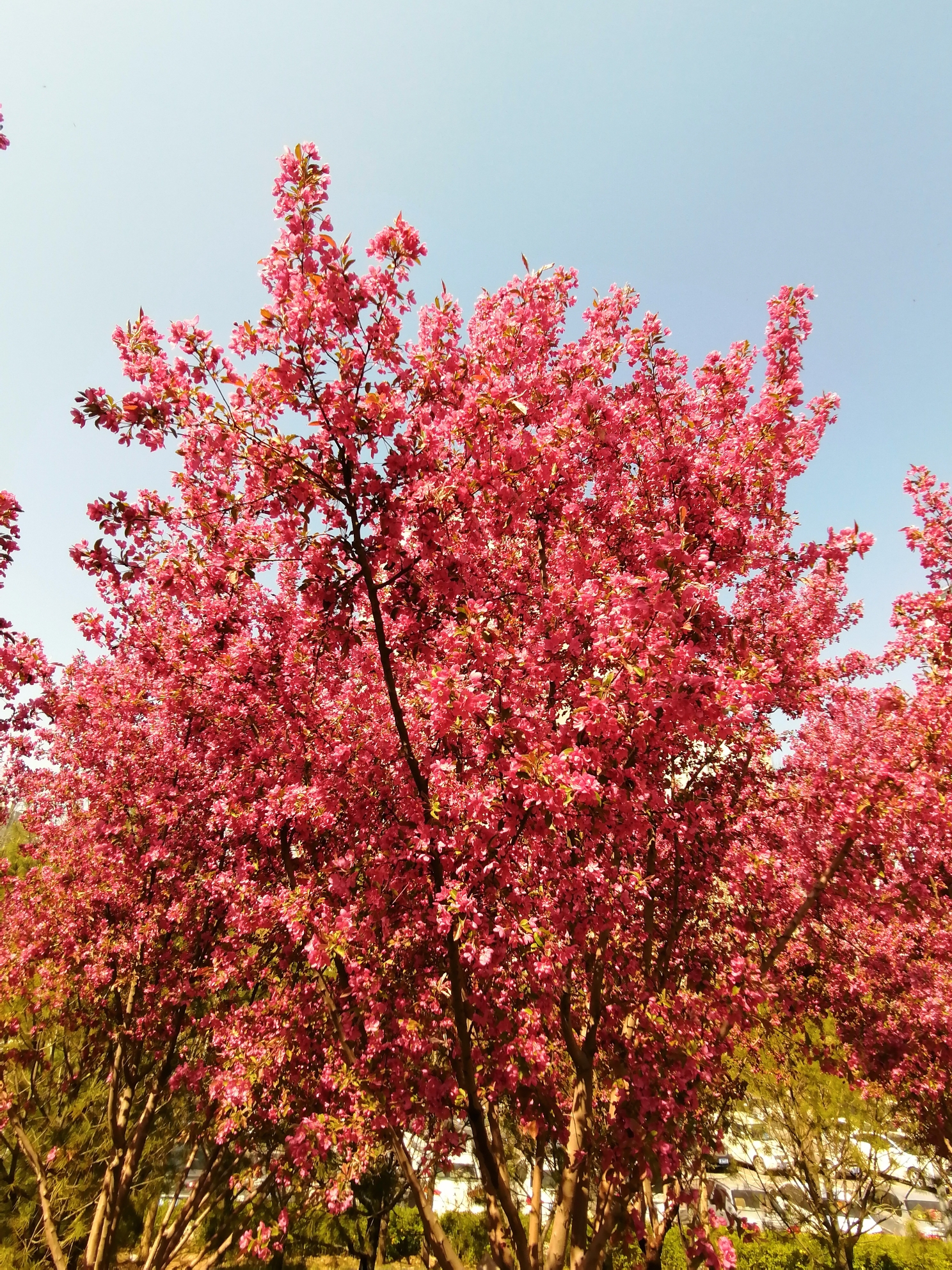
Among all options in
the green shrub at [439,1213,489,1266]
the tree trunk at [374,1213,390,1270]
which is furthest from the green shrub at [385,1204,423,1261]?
the tree trunk at [374,1213,390,1270]

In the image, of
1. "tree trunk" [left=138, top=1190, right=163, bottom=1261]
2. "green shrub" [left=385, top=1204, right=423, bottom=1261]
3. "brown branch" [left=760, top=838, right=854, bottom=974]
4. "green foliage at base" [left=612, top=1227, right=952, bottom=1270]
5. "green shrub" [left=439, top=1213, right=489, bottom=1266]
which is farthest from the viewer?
"green shrub" [left=385, top=1204, right=423, bottom=1261]

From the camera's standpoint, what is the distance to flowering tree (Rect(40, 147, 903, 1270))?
4840 millimetres

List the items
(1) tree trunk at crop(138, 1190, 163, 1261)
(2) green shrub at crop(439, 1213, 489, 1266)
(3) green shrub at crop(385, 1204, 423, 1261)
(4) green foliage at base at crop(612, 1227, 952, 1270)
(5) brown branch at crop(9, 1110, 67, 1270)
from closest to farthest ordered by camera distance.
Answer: (5) brown branch at crop(9, 1110, 67, 1270) < (1) tree trunk at crop(138, 1190, 163, 1261) < (4) green foliage at base at crop(612, 1227, 952, 1270) < (2) green shrub at crop(439, 1213, 489, 1266) < (3) green shrub at crop(385, 1204, 423, 1261)

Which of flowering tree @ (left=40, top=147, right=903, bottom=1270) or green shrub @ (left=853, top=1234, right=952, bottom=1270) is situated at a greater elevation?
flowering tree @ (left=40, top=147, right=903, bottom=1270)

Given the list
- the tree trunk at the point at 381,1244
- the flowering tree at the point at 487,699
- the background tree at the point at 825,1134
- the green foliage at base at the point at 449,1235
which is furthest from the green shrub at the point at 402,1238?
the flowering tree at the point at 487,699

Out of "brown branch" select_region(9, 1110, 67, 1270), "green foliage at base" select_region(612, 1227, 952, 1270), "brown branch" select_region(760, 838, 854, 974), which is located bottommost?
"green foliage at base" select_region(612, 1227, 952, 1270)

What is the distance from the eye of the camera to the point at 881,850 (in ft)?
23.6

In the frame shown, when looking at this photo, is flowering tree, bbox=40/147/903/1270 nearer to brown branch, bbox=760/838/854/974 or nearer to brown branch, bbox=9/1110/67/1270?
brown branch, bbox=760/838/854/974

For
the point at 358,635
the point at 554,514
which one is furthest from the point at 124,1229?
the point at 554,514

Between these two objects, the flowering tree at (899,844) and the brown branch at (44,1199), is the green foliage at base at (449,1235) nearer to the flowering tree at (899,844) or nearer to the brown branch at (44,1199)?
the brown branch at (44,1199)

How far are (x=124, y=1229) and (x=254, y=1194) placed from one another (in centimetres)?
793

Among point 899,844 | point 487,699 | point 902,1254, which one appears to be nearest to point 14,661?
point 487,699

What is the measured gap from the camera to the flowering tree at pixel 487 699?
4.84 m

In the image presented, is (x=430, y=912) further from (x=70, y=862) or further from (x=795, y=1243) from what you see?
(x=795, y=1243)
